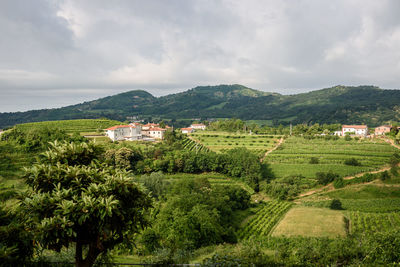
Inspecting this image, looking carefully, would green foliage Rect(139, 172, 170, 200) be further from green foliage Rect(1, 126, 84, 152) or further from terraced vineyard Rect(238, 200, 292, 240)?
green foliage Rect(1, 126, 84, 152)

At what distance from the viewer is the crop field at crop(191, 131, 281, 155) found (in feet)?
214

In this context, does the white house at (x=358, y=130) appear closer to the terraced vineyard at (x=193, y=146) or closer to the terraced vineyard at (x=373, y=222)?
the terraced vineyard at (x=193, y=146)

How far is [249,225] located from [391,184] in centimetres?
2838

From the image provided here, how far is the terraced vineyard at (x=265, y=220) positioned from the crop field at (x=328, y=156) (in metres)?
11.7

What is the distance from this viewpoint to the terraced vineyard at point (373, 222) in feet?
90.2

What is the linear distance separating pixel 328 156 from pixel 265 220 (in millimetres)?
29745

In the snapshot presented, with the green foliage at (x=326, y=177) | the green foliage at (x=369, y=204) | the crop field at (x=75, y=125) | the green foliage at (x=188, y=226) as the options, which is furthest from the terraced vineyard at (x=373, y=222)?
the crop field at (x=75, y=125)

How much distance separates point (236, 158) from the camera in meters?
51.5

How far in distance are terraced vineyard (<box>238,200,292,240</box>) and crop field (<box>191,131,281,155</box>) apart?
73.2 feet

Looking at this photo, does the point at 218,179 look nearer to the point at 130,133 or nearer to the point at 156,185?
the point at 156,185

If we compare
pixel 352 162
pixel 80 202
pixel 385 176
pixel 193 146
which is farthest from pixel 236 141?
pixel 80 202

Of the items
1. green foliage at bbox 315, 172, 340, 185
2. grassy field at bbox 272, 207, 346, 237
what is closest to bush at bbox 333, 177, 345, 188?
green foliage at bbox 315, 172, 340, 185

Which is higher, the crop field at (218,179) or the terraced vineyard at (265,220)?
the crop field at (218,179)

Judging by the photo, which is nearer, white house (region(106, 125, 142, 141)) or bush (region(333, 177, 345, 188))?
bush (region(333, 177, 345, 188))
